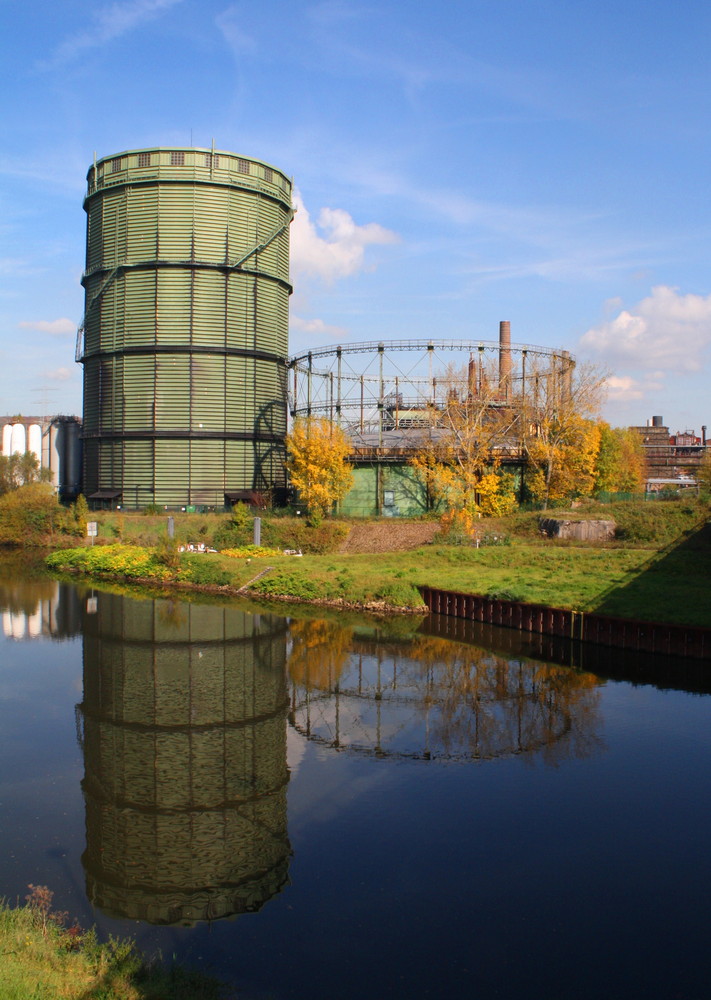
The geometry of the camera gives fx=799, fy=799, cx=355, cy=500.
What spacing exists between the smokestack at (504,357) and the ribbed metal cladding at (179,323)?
14.6 metres

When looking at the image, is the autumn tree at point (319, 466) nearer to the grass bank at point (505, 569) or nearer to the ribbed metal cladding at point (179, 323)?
the ribbed metal cladding at point (179, 323)

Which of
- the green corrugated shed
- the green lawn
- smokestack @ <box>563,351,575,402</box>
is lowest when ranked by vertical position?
the green lawn

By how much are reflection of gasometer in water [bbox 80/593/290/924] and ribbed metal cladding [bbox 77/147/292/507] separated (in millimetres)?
20805

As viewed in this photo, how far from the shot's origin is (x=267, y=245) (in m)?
48.7

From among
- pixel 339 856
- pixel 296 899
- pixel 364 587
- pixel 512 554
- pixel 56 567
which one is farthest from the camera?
pixel 56 567

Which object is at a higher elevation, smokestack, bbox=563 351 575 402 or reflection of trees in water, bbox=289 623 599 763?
smokestack, bbox=563 351 575 402

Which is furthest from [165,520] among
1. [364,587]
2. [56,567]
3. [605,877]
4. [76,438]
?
[605,877]

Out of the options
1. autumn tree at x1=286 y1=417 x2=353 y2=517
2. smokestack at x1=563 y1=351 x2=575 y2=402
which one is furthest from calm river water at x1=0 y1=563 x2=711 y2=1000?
smokestack at x1=563 y1=351 x2=575 y2=402

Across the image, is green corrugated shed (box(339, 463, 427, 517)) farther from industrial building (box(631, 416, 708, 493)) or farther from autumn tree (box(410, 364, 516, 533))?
industrial building (box(631, 416, 708, 493))

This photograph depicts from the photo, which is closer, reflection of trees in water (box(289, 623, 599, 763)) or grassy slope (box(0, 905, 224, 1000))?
grassy slope (box(0, 905, 224, 1000))

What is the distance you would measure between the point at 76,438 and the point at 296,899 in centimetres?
5793

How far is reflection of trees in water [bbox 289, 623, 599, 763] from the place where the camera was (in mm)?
16672

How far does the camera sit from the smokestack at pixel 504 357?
48425 millimetres

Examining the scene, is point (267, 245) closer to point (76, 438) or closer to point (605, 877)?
point (76, 438)
